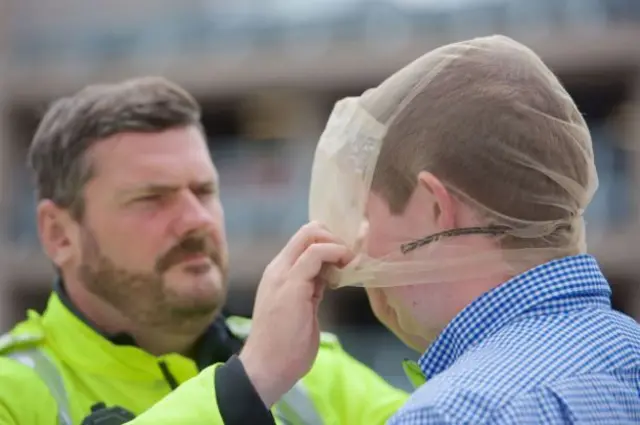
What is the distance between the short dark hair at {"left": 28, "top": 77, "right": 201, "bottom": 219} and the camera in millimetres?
2311

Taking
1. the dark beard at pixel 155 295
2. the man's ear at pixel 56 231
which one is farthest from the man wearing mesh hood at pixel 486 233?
the man's ear at pixel 56 231

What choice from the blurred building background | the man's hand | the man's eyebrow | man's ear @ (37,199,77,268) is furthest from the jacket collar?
the blurred building background

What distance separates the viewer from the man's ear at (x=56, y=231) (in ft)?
7.79

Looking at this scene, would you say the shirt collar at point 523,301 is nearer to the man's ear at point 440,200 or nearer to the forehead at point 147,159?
the man's ear at point 440,200

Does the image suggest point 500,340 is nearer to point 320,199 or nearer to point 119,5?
point 320,199

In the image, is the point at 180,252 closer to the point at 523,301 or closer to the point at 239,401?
the point at 239,401

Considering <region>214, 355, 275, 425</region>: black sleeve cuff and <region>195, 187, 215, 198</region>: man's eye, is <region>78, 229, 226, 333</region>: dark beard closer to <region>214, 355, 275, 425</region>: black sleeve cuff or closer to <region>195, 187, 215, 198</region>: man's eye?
<region>195, 187, 215, 198</region>: man's eye

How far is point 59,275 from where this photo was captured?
2.38 m

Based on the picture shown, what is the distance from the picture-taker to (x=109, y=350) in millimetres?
2146

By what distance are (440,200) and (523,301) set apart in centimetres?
17

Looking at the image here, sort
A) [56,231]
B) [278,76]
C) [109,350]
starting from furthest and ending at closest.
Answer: [278,76]
[56,231]
[109,350]

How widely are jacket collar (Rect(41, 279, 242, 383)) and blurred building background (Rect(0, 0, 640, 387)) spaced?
21.6 ft

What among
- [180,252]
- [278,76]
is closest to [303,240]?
[180,252]

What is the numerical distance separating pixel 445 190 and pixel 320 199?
0.32 meters
